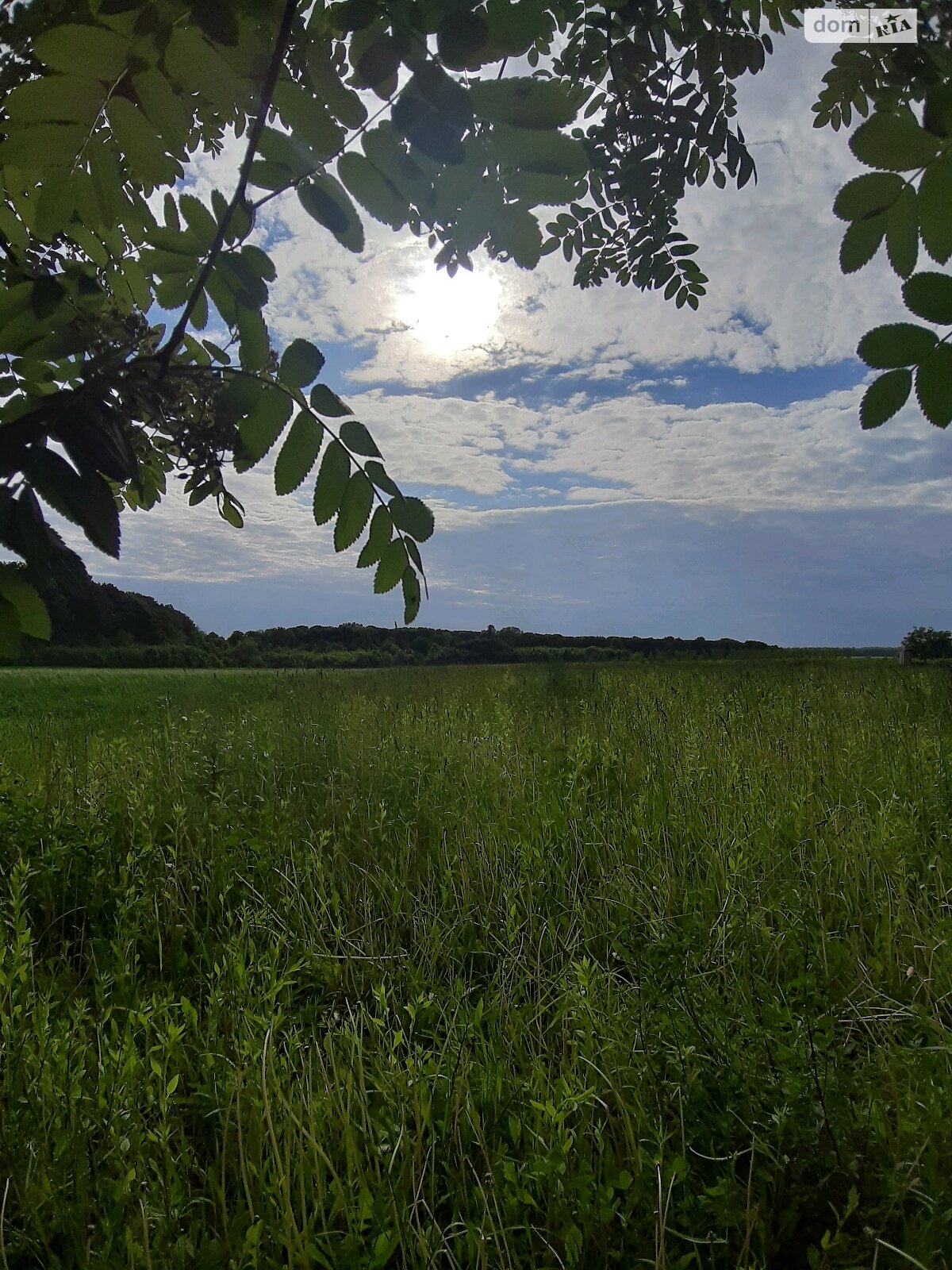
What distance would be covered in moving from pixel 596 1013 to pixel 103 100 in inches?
78.2

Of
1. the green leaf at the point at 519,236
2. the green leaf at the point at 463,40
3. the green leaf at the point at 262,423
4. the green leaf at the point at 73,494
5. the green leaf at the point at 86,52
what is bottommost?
the green leaf at the point at 73,494

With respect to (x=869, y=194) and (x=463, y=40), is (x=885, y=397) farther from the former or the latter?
(x=463, y=40)

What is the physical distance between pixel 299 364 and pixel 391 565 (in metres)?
0.28

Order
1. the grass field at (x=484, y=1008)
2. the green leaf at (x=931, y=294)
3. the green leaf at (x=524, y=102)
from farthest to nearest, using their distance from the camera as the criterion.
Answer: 1. the grass field at (x=484, y=1008)
2. the green leaf at (x=931, y=294)
3. the green leaf at (x=524, y=102)

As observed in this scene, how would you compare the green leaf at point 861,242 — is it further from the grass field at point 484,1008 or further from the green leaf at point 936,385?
Result: the grass field at point 484,1008

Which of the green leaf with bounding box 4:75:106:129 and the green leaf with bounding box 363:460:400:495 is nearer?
the green leaf with bounding box 4:75:106:129

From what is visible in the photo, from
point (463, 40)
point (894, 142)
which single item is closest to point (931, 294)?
point (894, 142)

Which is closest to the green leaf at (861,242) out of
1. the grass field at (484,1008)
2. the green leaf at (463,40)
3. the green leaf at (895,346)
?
the green leaf at (895,346)

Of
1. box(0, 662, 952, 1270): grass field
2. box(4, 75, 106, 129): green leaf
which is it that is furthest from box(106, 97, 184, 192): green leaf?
box(0, 662, 952, 1270): grass field

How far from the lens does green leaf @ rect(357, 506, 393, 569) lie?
103cm

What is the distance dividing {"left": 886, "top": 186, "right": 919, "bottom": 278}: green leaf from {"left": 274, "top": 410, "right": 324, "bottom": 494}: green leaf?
801 mm

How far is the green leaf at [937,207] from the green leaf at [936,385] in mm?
137

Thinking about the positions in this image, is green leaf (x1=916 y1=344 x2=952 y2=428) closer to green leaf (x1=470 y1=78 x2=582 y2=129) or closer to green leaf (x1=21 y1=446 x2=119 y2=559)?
green leaf (x1=470 y1=78 x2=582 y2=129)

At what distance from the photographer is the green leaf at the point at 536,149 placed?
0.90m
